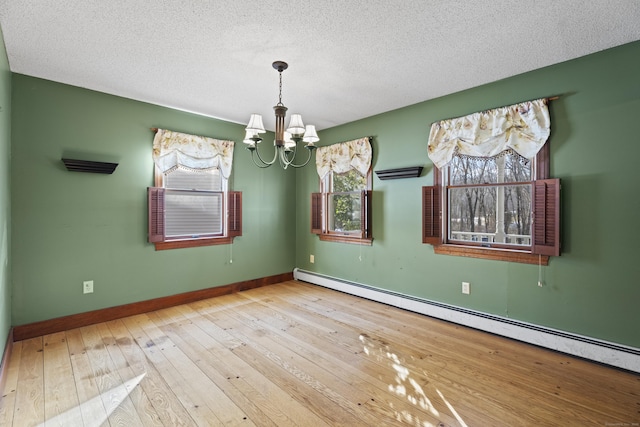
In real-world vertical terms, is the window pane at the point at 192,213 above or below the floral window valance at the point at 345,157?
below

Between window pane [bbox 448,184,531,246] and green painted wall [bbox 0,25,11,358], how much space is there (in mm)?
4174

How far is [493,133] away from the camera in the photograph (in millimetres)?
3035

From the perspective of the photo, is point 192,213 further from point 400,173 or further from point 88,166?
point 400,173

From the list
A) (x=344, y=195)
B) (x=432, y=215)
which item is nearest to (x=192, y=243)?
(x=344, y=195)

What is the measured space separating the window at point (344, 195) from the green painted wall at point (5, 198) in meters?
3.44

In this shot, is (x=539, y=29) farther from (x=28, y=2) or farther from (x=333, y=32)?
(x=28, y=2)

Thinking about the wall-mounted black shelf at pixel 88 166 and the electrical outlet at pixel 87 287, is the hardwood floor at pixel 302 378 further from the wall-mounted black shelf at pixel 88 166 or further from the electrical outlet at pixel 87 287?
the wall-mounted black shelf at pixel 88 166

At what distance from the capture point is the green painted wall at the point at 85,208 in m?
2.91

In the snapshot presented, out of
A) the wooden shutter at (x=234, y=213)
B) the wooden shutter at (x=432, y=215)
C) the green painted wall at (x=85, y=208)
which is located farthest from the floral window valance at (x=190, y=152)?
the wooden shutter at (x=432, y=215)

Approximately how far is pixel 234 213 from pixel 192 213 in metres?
0.57

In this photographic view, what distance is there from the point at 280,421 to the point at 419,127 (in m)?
3.32

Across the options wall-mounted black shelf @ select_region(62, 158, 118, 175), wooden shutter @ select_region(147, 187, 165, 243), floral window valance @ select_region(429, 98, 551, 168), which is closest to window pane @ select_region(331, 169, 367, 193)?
floral window valance @ select_region(429, 98, 551, 168)

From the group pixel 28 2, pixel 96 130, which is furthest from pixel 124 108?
pixel 28 2

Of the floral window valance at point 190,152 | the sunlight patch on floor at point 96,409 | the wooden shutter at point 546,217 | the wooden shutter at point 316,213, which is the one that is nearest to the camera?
the sunlight patch on floor at point 96,409
